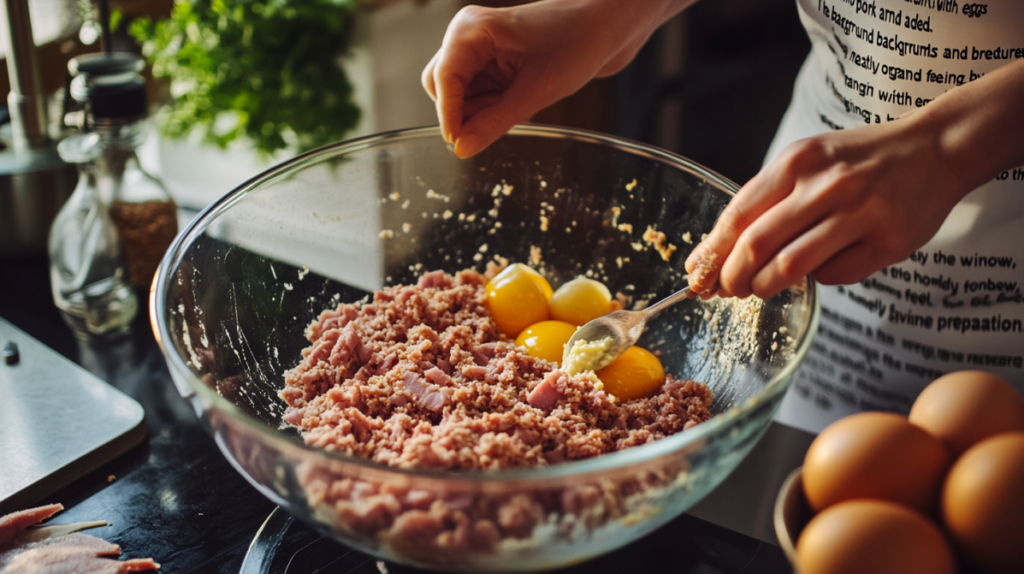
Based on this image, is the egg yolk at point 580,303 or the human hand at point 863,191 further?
the egg yolk at point 580,303

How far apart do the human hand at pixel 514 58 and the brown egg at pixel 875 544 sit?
77 centimetres

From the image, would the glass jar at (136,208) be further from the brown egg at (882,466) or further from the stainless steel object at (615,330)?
the brown egg at (882,466)

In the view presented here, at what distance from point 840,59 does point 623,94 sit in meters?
1.54

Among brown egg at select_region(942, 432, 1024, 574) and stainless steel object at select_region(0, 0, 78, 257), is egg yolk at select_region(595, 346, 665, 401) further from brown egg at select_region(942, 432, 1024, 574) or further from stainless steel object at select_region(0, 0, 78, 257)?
stainless steel object at select_region(0, 0, 78, 257)

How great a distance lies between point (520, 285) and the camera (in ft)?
4.29

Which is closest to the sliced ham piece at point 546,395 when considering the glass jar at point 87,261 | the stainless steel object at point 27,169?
the glass jar at point 87,261

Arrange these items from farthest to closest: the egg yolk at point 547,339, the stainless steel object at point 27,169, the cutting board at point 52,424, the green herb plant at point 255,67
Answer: the green herb plant at point 255,67
the stainless steel object at point 27,169
the egg yolk at point 547,339
the cutting board at point 52,424

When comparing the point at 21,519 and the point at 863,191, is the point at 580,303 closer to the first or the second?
the point at 863,191

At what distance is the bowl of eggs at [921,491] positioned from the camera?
2.27 feet

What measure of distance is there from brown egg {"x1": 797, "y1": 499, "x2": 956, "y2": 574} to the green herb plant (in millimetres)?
2343

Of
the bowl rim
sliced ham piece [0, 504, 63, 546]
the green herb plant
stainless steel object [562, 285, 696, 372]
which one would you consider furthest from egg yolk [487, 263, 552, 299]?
the green herb plant

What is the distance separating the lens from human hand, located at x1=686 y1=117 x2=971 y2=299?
903 mm

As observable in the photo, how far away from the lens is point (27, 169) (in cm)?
164

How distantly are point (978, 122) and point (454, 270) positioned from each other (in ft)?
2.86
